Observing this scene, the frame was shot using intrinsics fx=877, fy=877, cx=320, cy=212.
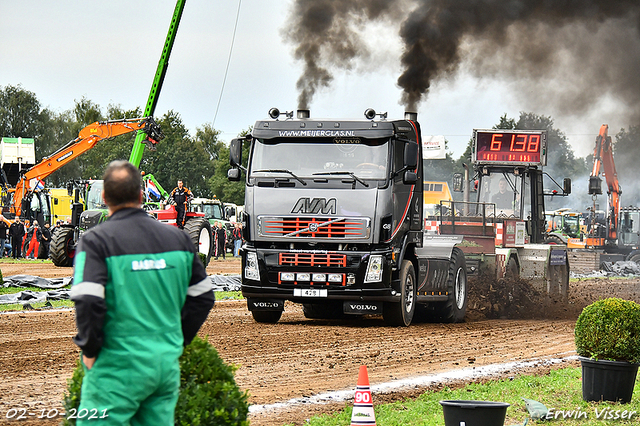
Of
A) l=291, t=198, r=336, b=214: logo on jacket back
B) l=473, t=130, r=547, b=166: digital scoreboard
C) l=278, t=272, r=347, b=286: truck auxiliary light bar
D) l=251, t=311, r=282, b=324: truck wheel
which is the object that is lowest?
l=251, t=311, r=282, b=324: truck wheel

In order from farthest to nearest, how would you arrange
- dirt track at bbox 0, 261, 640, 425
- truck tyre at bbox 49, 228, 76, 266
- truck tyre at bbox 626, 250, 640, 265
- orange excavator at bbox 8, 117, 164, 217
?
truck tyre at bbox 626, 250, 640, 265
orange excavator at bbox 8, 117, 164, 217
truck tyre at bbox 49, 228, 76, 266
dirt track at bbox 0, 261, 640, 425

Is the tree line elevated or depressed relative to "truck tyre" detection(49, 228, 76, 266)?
elevated

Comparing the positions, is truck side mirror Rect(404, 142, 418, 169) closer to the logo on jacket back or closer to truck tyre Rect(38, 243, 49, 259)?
the logo on jacket back

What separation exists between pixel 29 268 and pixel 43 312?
11.3m

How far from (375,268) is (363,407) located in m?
7.59

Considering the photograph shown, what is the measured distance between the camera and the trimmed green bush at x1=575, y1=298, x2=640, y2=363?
809 centimetres

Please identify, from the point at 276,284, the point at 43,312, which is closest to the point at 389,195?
the point at 276,284

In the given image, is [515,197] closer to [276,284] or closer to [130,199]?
[276,284]

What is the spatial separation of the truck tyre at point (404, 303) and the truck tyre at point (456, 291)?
4.27 feet

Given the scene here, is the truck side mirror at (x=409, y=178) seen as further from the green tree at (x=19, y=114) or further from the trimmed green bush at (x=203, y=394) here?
the green tree at (x=19, y=114)

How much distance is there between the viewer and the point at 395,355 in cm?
1127

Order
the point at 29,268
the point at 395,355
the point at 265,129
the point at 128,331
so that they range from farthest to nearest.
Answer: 1. the point at 29,268
2. the point at 265,129
3. the point at 395,355
4. the point at 128,331

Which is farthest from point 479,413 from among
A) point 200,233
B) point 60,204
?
point 60,204

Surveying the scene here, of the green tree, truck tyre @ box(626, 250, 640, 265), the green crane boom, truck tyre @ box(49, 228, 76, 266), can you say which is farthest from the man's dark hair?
the green tree
